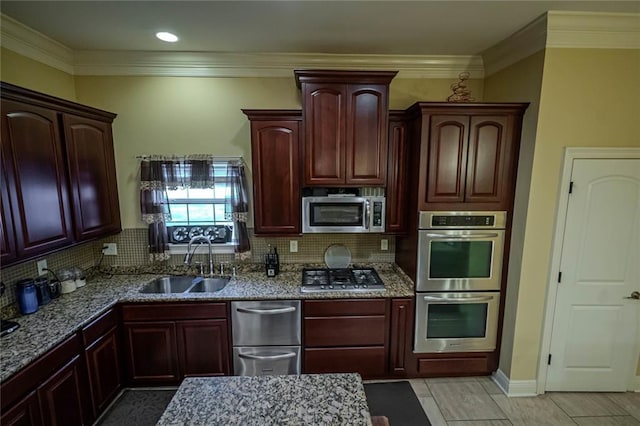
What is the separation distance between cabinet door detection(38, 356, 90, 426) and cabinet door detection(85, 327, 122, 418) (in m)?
0.08

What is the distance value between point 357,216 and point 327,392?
163cm

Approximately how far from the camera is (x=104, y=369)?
2277 mm

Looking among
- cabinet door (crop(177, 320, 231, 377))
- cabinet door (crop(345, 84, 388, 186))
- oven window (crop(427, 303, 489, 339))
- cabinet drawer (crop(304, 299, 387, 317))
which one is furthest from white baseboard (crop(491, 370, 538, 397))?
cabinet door (crop(177, 320, 231, 377))

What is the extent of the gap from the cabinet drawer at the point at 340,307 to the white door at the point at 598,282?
1.51 metres

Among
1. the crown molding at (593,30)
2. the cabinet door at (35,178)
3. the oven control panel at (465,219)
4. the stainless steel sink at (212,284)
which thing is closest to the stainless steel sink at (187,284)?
the stainless steel sink at (212,284)

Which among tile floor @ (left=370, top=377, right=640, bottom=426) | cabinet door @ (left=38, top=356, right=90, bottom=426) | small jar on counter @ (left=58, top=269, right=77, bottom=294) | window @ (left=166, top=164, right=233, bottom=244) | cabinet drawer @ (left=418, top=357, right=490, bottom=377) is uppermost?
window @ (left=166, top=164, right=233, bottom=244)

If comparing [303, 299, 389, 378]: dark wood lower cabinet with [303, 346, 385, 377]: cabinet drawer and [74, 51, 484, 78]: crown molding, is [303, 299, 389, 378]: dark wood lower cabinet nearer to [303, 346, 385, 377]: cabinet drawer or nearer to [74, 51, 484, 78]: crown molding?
[303, 346, 385, 377]: cabinet drawer

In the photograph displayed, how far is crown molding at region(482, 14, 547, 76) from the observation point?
2180 millimetres

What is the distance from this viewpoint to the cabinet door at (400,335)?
2.60 m

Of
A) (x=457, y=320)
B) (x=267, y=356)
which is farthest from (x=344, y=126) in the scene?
(x=267, y=356)

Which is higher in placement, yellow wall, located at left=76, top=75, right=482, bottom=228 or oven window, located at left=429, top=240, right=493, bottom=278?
yellow wall, located at left=76, top=75, right=482, bottom=228

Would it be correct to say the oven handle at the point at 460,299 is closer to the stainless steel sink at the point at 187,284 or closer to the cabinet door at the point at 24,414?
the stainless steel sink at the point at 187,284

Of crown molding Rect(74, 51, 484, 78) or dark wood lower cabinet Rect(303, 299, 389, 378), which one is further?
crown molding Rect(74, 51, 484, 78)

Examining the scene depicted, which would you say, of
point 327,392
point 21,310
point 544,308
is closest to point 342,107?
point 327,392
